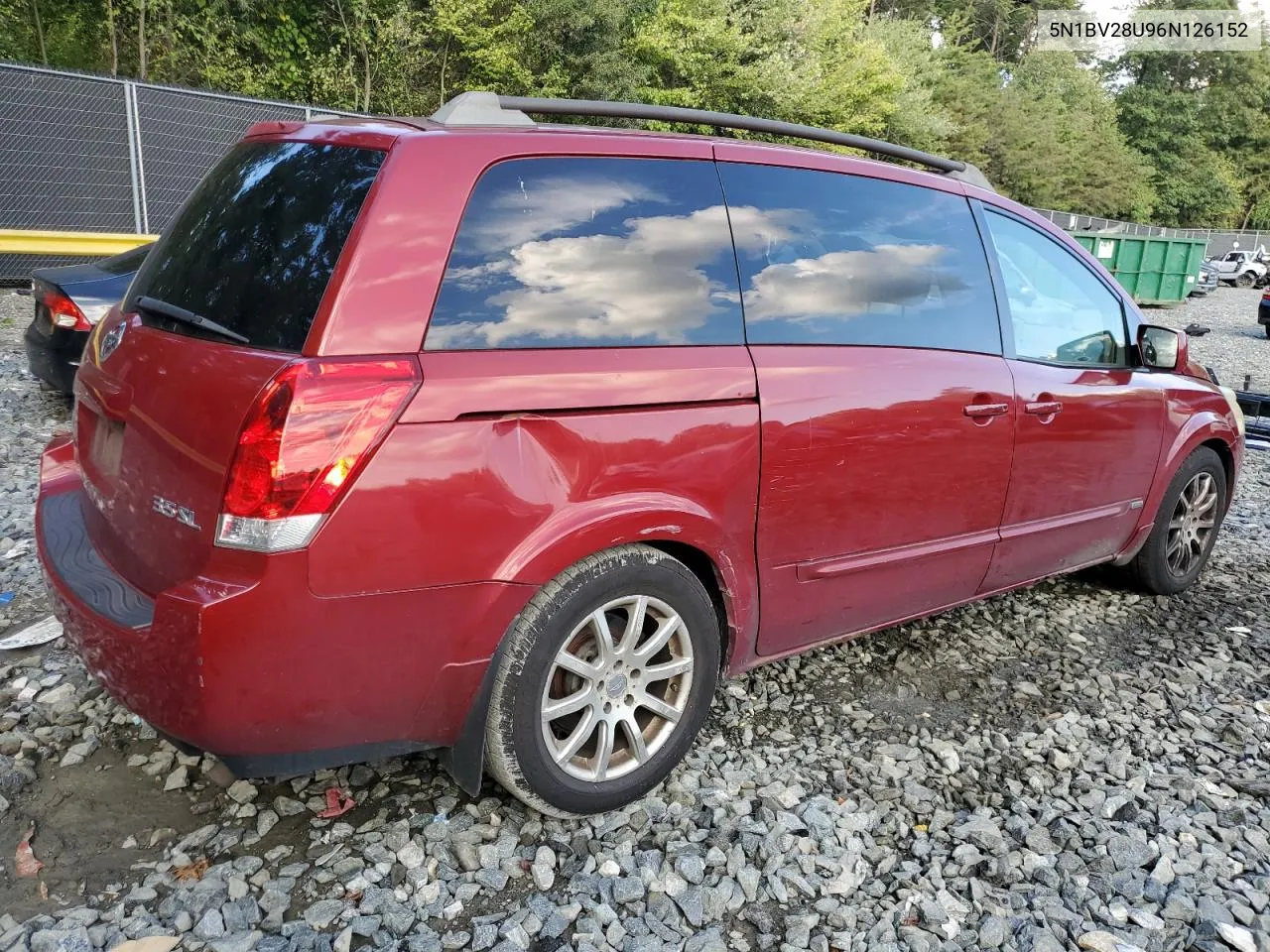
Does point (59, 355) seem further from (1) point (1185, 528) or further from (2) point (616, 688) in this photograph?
(1) point (1185, 528)

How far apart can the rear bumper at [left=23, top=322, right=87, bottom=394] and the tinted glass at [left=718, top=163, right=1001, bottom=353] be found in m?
4.80

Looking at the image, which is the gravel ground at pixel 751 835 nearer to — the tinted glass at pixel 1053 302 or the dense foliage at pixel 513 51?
the tinted glass at pixel 1053 302

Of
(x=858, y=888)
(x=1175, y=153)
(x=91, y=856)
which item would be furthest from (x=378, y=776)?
(x=1175, y=153)

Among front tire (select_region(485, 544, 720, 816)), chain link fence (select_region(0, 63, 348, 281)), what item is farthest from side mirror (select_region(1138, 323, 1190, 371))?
chain link fence (select_region(0, 63, 348, 281))

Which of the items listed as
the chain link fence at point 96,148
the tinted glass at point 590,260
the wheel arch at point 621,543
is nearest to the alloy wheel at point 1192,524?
the wheel arch at point 621,543

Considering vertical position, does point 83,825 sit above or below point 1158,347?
below

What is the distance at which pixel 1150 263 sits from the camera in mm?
24281

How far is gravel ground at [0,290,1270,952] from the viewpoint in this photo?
2.23m

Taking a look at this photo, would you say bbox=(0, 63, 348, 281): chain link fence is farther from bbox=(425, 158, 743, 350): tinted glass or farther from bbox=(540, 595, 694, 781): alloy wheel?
bbox=(540, 595, 694, 781): alloy wheel

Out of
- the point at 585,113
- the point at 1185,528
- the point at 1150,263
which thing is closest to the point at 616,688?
the point at 585,113

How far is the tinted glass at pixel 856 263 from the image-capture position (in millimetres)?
2770

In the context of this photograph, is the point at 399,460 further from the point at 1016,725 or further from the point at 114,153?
the point at 114,153

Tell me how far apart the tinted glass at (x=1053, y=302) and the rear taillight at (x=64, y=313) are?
5.24 metres

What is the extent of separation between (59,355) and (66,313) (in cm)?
28
